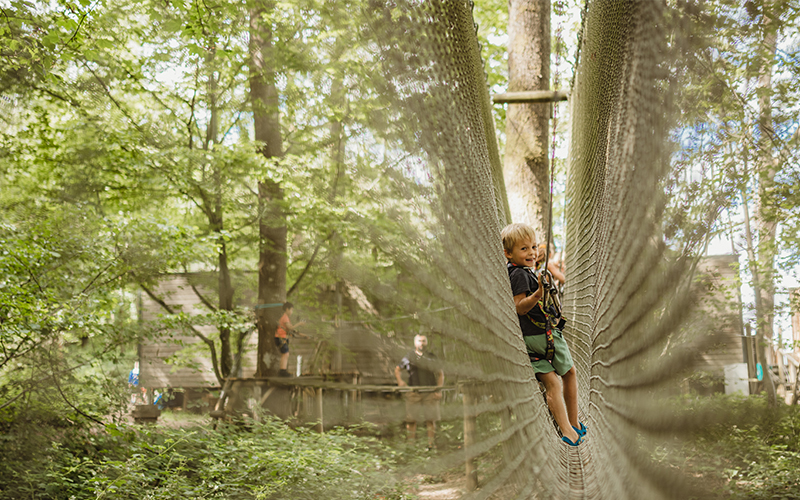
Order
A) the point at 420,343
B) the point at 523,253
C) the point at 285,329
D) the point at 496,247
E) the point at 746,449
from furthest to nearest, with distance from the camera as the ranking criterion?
the point at 523,253 → the point at 496,247 → the point at 285,329 → the point at 420,343 → the point at 746,449

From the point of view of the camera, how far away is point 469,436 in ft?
3.04

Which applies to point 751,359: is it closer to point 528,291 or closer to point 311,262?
point 311,262

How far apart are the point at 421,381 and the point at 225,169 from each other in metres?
3.63

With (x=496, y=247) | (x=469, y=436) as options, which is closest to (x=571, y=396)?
(x=496, y=247)

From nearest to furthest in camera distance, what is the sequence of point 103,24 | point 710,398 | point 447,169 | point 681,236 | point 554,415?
point 710,398
point 681,236
point 447,169
point 554,415
point 103,24

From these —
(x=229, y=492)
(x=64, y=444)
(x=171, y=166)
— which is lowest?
(x=229, y=492)

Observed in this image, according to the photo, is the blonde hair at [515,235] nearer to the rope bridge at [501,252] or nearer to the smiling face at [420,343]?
the rope bridge at [501,252]

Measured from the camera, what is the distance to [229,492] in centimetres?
266

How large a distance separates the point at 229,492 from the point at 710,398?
2.78 m

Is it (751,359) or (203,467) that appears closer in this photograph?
(751,359)

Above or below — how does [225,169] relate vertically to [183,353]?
above

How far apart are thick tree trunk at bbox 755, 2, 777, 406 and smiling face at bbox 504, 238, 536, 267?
1.41m

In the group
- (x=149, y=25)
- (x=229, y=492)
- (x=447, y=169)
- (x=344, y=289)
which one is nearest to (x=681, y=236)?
(x=344, y=289)

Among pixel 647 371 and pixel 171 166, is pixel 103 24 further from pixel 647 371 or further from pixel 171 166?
pixel 647 371
